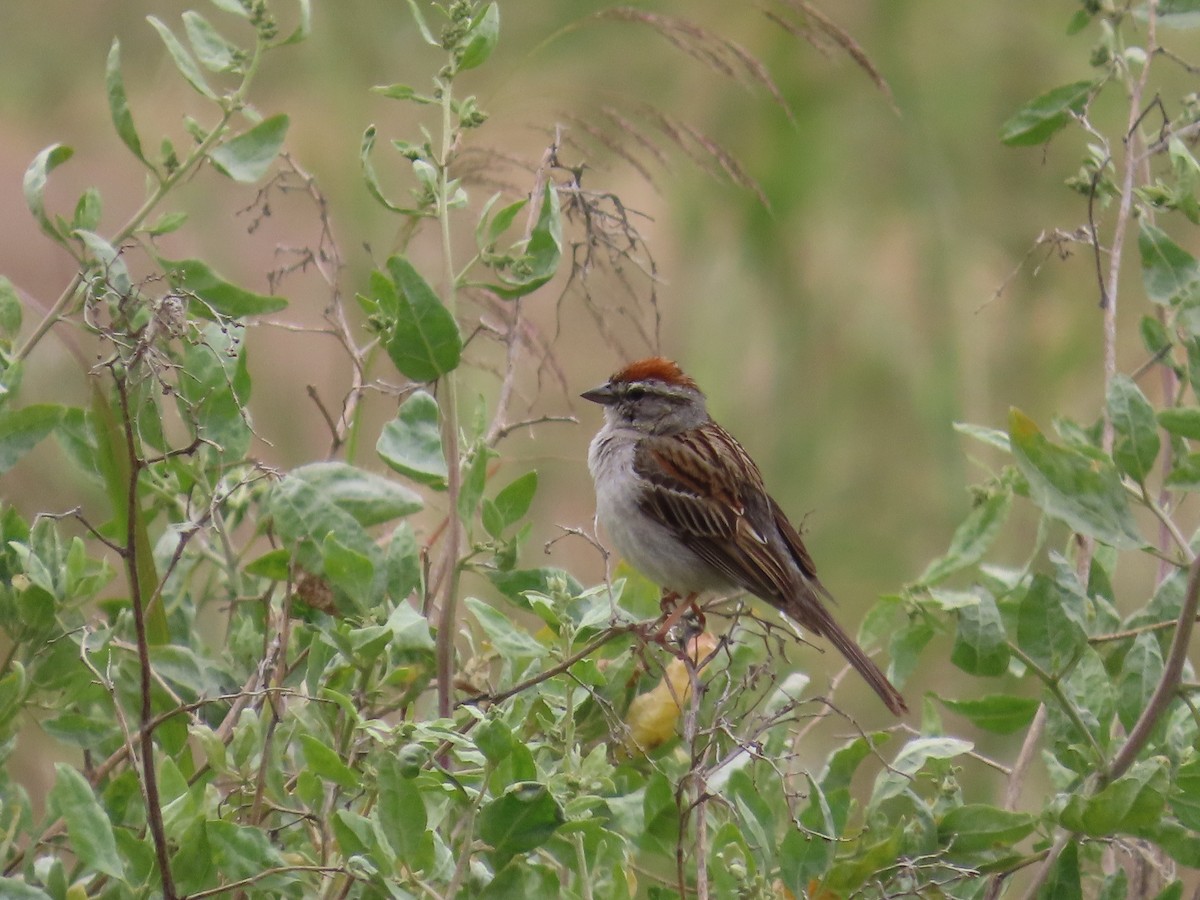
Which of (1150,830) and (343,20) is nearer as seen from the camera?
(1150,830)

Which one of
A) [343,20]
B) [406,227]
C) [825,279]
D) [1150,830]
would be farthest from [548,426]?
[1150,830]

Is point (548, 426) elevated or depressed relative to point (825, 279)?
depressed

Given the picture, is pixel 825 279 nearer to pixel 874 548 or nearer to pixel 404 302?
pixel 874 548

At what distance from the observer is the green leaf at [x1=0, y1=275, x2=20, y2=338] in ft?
5.69

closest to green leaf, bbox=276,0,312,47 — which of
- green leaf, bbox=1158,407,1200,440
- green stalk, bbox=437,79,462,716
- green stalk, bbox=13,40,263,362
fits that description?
green stalk, bbox=13,40,263,362

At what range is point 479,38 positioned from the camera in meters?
1.68

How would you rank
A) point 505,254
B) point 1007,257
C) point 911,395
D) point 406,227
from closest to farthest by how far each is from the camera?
1. point 505,254
2. point 406,227
3. point 911,395
4. point 1007,257

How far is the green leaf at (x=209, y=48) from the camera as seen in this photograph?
5.82 ft

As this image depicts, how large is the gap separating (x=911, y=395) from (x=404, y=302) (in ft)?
7.01

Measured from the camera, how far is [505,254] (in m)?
1.64

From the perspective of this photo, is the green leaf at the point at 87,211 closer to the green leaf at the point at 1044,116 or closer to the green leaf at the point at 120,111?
the green leaf at the point at 120,111

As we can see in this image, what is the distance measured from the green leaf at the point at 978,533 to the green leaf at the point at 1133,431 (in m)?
0.39

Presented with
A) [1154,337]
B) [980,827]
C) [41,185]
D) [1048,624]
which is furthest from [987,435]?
[41,185]

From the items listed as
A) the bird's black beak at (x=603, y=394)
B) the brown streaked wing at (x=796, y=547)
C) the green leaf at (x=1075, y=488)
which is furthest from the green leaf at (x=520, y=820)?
the bird's black beak at (x=603, y=394)
